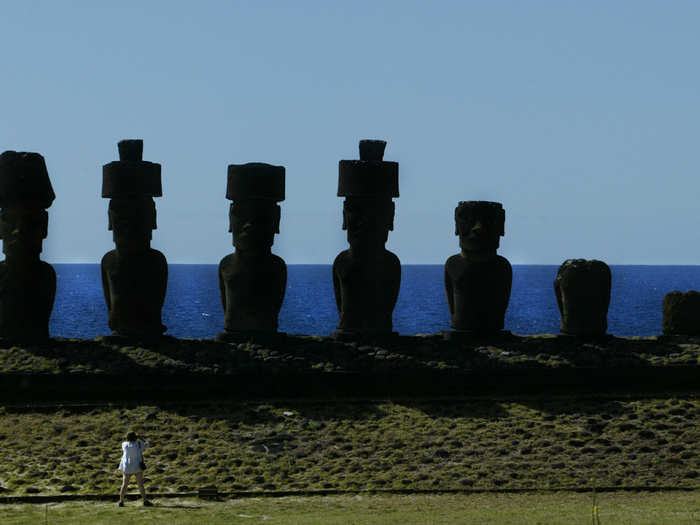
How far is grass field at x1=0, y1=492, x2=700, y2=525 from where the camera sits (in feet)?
51.3

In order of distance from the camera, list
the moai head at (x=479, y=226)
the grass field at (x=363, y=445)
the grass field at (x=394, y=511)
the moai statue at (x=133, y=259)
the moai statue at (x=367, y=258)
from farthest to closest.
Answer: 1. the moai statue at (x=367, y=258)
2. the moai head at (x=479, y=226)
3. the moai statue at (x=133, y=259)
4. the grass field at (x=363, y=445)
5. the grass field at (x=394, y=511)

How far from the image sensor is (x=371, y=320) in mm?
24844

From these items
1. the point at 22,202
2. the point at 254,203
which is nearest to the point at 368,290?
the point at 254,203

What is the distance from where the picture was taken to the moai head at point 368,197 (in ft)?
81.5

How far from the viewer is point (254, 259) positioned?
79.8ft

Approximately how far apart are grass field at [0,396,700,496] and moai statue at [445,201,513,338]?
9.10 ft

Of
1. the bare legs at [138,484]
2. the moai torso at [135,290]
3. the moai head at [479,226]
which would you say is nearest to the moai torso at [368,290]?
the moai head at [479,226]

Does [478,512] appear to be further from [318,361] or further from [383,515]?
[318,361]

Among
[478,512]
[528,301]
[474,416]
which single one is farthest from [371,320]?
[528,301]

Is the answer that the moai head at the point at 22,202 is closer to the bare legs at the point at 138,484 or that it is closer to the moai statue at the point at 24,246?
the moai statue at the point at 24,246

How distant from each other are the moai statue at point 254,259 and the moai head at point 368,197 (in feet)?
4.78

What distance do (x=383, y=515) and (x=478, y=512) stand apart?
1268 mm

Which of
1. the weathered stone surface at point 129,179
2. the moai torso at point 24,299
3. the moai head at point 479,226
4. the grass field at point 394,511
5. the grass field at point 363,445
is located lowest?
the grass field at point 394,511

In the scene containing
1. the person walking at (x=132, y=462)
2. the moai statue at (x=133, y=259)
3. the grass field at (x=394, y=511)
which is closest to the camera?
the grass field at (x=394, y=511)
